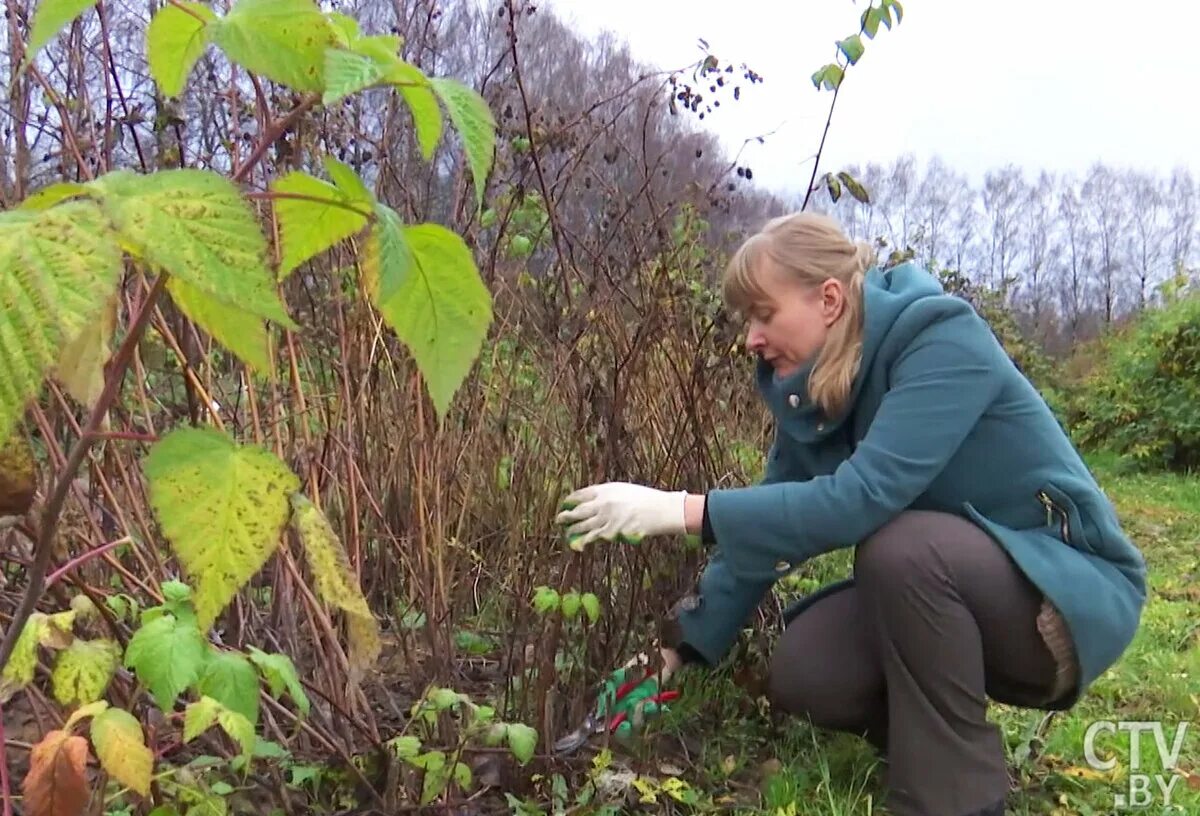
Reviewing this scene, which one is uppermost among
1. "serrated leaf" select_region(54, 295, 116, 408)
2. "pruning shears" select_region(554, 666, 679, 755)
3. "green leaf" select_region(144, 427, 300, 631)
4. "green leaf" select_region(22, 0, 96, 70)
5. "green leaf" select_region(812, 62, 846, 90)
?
"green leaf" select_region(812, 62, 846, 90)

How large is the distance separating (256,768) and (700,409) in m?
1.28

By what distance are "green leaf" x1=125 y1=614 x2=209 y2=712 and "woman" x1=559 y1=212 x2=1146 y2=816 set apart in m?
0.82

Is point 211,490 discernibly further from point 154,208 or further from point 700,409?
point 700,409

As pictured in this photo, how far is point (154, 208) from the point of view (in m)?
0.57

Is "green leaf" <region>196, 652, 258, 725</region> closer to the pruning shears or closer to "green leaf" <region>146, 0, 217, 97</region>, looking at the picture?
"green leaf" <region>146, 0, 217, 97</region>

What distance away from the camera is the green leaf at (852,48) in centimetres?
Result: 214

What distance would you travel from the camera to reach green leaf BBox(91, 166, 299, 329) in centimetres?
55

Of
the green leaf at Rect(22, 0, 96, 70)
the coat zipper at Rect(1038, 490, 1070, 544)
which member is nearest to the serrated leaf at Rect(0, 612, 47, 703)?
the green leaf at Rect(22, 0, 96, 70)

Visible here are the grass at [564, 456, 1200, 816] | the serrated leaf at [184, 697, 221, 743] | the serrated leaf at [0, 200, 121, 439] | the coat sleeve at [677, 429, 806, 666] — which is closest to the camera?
the serrated leaf at [0, 200, 121, 439]

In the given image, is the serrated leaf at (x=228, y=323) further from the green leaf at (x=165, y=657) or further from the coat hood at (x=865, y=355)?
the coat hood at (x=865, y=355)

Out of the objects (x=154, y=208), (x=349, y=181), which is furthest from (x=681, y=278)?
(x=154, y=208)

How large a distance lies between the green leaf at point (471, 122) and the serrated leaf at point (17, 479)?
399mm

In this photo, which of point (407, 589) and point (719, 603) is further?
point (407, 589)

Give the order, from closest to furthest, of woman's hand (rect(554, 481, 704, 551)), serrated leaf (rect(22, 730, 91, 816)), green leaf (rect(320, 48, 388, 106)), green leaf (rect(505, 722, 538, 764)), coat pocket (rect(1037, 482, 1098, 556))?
green leaf (rect(320, 48, 388, 106))
serrated leaf (rect(22, 730, 91, 816))
green leaf (rect(505, 722, 538, 764))
woman's hand (rect(554, 481, 704, 551))
coat pocket (rect(1037, 482, 1098, 556))
